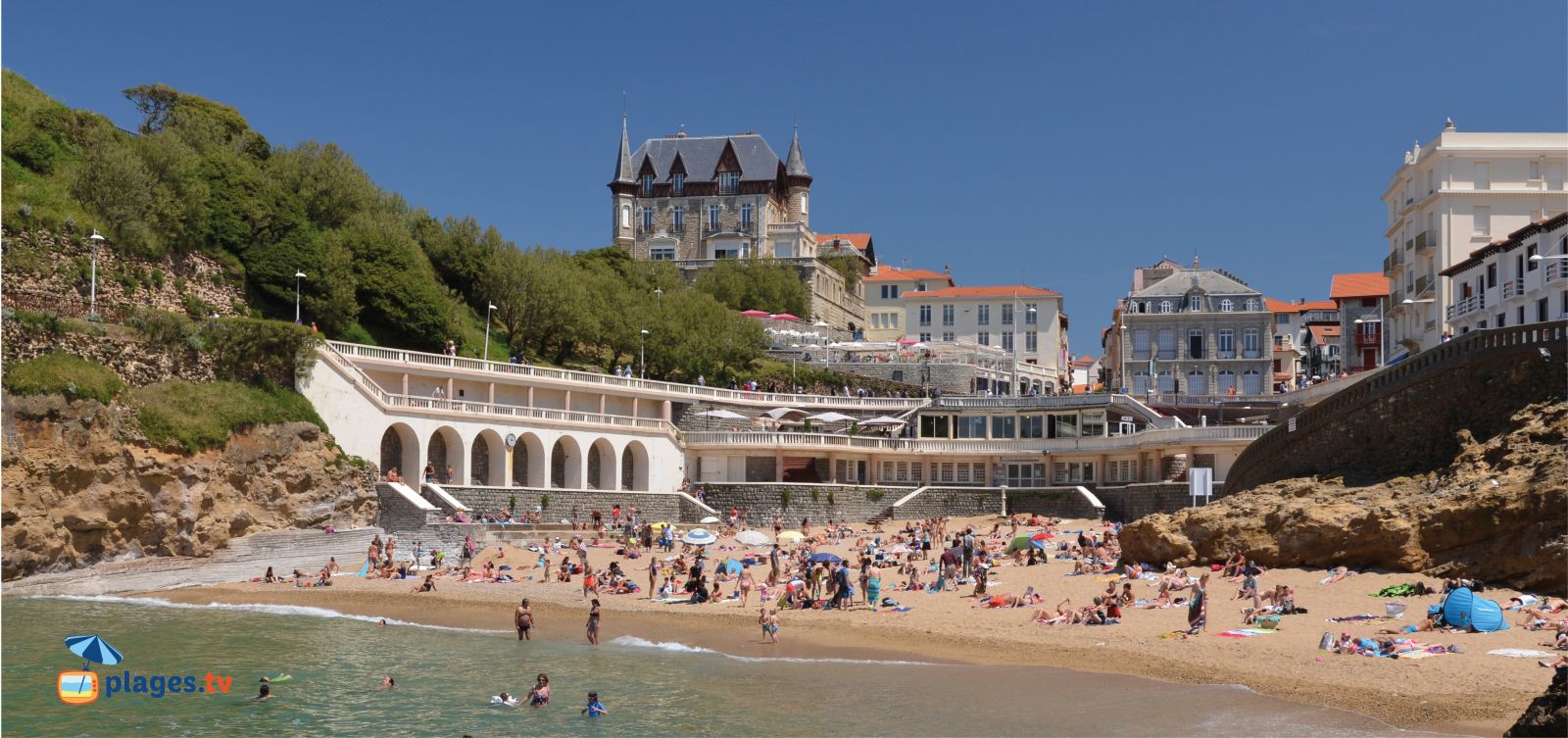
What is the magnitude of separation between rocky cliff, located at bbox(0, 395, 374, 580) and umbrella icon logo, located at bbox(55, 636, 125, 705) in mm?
12510

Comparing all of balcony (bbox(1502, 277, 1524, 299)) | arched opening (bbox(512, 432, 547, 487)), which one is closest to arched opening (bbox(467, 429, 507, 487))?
arched opening (bbox(512, 432, 547, 487))

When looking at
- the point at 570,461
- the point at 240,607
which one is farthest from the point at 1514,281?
the point at 240,607

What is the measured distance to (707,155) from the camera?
99812 mm

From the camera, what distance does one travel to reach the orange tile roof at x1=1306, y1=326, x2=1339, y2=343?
84869 millimetres

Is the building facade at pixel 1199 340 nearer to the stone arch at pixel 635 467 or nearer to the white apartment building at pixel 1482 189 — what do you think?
the white apartment building at pixel 1482 189

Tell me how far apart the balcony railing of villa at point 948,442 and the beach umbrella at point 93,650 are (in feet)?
110

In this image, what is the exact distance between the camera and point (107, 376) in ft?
119

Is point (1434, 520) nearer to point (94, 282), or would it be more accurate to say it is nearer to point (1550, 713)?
point (1550, 713)

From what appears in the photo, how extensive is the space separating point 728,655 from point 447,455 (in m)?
23.5

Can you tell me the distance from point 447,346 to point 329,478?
486 inches

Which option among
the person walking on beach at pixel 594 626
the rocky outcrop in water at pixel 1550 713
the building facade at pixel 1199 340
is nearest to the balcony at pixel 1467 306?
the building facade at pixel 1199 340

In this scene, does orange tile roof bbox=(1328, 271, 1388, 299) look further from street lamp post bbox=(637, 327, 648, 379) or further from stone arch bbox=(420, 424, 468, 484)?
stone arch bbox=(420, 424, 468, 484)

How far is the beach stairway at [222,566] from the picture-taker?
33344 mm

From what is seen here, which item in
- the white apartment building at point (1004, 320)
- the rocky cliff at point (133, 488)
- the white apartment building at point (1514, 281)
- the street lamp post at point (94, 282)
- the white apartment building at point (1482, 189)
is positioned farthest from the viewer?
the white apartment building at point (1004, 320)
